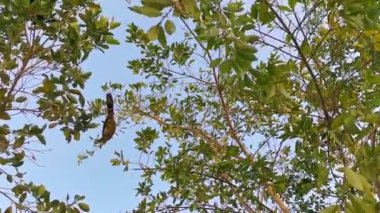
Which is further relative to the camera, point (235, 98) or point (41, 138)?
point (235, 98)

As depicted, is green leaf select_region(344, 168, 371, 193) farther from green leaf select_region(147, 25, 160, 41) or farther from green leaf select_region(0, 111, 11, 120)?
green leaf select_region(0, 111, 11, 120)

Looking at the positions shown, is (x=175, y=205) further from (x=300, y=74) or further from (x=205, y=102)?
(x=300, y=74)

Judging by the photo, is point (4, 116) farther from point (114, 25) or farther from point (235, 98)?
point (235, 98)

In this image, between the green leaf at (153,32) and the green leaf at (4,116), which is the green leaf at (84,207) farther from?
the green leaf at (153,32)

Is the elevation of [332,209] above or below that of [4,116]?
below

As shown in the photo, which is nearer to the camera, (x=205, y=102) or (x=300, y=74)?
(x=300, y=74)

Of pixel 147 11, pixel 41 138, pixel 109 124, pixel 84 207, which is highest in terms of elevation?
pixel 109 124

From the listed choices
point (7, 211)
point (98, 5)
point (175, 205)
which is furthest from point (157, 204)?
point (98, 5)

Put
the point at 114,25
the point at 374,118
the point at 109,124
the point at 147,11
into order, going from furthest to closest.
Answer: the point at 109,124 → the point at 114,25 → the point at 374,118 → the point at 147,11

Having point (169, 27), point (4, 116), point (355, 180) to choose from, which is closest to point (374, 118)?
point (355, 180)

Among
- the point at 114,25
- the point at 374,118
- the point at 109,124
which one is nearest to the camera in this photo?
the point at 374,118

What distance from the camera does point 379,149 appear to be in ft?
3.86

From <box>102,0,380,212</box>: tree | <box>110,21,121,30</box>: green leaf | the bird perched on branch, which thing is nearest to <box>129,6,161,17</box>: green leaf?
<box>102,0,380,212</box>: tree

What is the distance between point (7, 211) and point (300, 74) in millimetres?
1553
